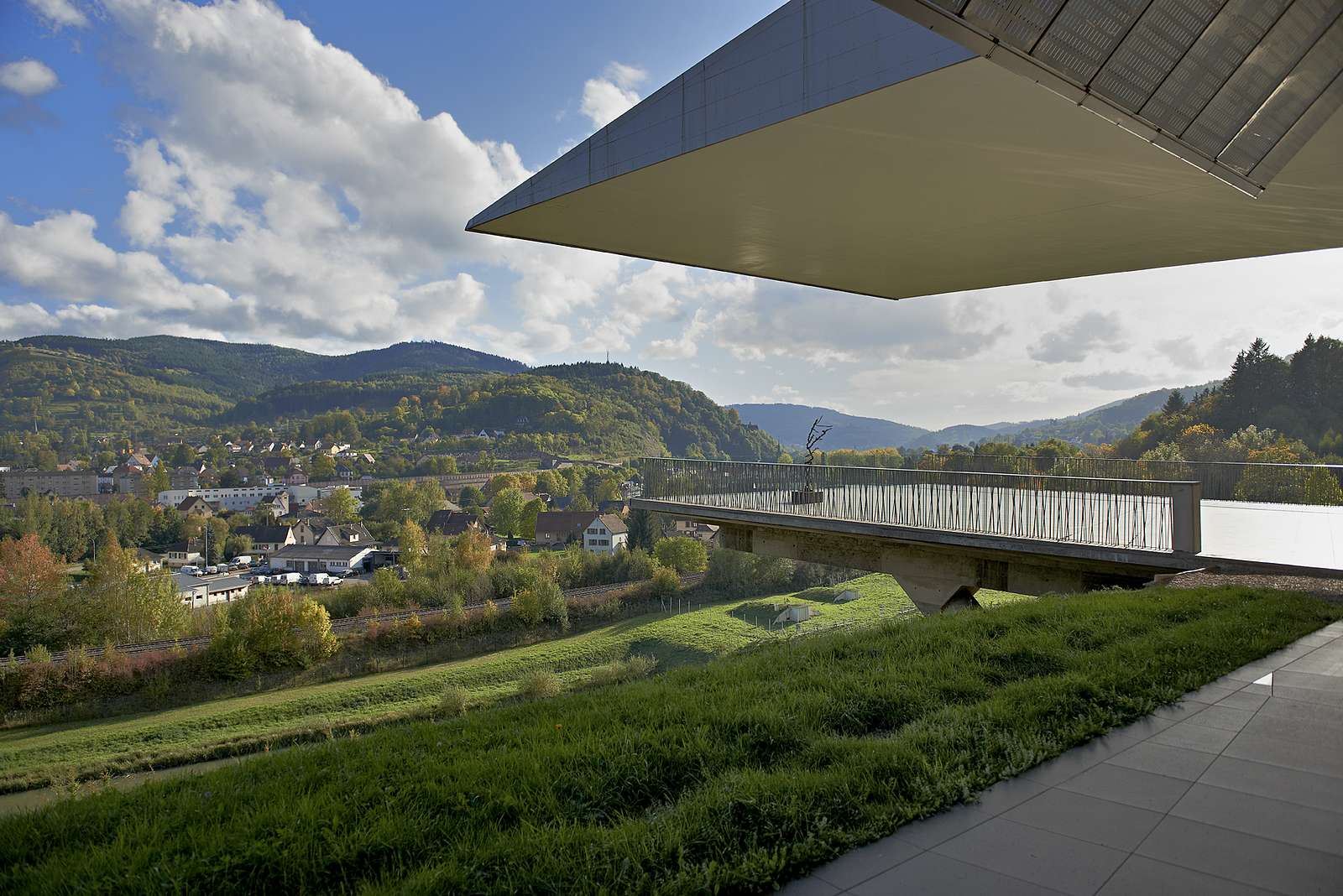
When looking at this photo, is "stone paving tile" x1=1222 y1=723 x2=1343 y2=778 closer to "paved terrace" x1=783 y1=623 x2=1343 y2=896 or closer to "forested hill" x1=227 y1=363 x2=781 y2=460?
"paved terrace" x1=783 y1=623 x2=1343 y2=896

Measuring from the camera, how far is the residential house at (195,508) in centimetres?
9631

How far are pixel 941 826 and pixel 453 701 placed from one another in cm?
3009

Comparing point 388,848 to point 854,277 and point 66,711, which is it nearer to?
point 854,277

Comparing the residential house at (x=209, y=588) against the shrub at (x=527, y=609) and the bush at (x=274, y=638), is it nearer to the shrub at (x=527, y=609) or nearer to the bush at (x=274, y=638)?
the bush at (x=274, y=638)

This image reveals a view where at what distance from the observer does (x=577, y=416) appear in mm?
147000

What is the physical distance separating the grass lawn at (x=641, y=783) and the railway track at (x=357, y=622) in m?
40.9

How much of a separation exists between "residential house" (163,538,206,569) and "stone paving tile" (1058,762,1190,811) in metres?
99.9

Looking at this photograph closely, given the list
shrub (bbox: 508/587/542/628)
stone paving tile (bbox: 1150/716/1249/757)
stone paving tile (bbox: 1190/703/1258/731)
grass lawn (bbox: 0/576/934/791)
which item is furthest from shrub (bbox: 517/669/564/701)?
stone paving tile (bbox: 1150/716/1249/757)

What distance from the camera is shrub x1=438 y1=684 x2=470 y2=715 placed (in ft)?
97.5

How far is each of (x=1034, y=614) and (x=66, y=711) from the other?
41.9 metres

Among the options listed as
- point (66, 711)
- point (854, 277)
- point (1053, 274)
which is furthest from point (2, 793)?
point (1053, 274)

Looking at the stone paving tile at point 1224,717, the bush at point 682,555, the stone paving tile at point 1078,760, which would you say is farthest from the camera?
the bush at point 682,555

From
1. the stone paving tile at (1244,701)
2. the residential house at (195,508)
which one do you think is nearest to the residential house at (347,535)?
the residential house at (195,508)

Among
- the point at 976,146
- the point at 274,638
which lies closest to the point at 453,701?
the point at 274,638
